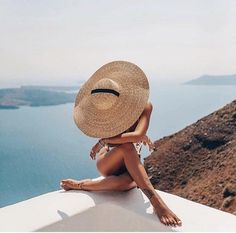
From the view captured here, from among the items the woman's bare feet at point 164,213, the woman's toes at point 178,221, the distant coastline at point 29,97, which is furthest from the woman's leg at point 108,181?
the distant coastline at point 29,97

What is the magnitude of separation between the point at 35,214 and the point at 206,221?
790 mm

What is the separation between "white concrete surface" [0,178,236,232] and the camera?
70.0 inches

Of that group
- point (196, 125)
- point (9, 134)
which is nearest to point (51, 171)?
point (9, 134)

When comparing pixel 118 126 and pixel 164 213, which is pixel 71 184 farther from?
pixel 164 213

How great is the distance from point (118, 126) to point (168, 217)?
556 millimetres

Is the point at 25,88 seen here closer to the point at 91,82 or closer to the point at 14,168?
the point at 14,168

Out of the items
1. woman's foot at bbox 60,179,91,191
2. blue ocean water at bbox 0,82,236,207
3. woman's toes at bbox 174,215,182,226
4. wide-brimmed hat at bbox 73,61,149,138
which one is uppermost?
wide-brimmed hat at bbox 73,61,149,138

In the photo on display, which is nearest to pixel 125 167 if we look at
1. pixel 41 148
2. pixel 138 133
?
pixel 138 133

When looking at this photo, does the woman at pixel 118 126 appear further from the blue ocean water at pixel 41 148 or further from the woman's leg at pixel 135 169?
the blue ocean water at pixel 41 148

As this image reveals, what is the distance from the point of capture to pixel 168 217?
1808mm

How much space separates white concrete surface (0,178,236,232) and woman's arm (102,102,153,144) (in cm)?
30

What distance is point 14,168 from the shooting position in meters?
30.8

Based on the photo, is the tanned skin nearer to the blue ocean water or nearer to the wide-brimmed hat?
the wide-brimmed hat

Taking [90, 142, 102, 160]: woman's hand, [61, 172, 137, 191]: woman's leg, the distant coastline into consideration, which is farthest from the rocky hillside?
the distant coastline
